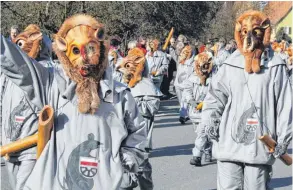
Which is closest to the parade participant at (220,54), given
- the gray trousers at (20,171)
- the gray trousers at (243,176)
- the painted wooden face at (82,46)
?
the gray trousers at (243,176)

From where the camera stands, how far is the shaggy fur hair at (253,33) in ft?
21.4

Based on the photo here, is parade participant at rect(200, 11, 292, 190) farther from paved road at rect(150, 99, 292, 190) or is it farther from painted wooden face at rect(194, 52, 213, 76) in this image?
painted wooden face at rect(194, 52, 213, 76)

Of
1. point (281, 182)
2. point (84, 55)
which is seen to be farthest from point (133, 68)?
point (84, 55)

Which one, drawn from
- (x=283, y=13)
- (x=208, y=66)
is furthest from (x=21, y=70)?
(x=283, y=13)

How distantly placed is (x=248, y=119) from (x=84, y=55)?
225cm

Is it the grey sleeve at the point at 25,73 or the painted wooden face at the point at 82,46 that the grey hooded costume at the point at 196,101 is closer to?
the painted wooden face at the point at 82,46

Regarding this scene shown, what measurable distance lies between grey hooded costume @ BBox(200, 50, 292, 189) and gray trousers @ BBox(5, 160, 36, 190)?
159cm

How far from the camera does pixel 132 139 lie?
4.74 m

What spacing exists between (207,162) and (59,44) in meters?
7.00


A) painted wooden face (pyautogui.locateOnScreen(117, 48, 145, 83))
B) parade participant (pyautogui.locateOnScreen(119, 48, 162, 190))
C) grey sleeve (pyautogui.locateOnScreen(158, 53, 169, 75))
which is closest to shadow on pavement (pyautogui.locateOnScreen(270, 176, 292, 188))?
parade participant (pyautogui.locateOnScreen(119, 48, 162, 190))

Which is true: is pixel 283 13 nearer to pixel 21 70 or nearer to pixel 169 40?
pixel 169 40

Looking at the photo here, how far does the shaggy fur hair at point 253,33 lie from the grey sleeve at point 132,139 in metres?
1.96

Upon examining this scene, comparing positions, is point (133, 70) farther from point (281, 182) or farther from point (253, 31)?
point (253, 31)

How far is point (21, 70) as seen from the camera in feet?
14.1
